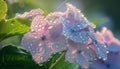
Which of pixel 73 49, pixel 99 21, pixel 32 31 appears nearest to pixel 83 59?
pixel 73 49

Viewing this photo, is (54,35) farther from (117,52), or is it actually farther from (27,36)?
(117,52)

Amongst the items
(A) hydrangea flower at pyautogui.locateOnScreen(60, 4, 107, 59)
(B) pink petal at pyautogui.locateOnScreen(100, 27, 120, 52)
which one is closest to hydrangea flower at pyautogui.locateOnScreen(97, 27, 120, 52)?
(B) pink petal at pyautogui.locateOnScreen(100, 27, 120, 52)

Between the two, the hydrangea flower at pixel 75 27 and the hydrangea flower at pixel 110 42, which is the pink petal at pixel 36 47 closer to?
the hydrangea flower at pixel 75 27

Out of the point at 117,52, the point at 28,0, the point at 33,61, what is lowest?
the point at 33,61

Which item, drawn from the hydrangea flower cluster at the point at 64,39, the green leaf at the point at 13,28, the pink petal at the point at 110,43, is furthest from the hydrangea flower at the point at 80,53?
the pink petal at the point at 110,43

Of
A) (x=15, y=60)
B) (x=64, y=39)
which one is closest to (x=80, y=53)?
(x=64, y=39)

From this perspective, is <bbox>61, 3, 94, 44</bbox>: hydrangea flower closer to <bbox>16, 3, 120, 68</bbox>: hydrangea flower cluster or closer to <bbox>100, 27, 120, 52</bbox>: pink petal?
<bbox>16, 3, 120, 68</bbox>: hydrangea flower cluster

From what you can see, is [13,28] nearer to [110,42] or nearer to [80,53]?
[80,53]
